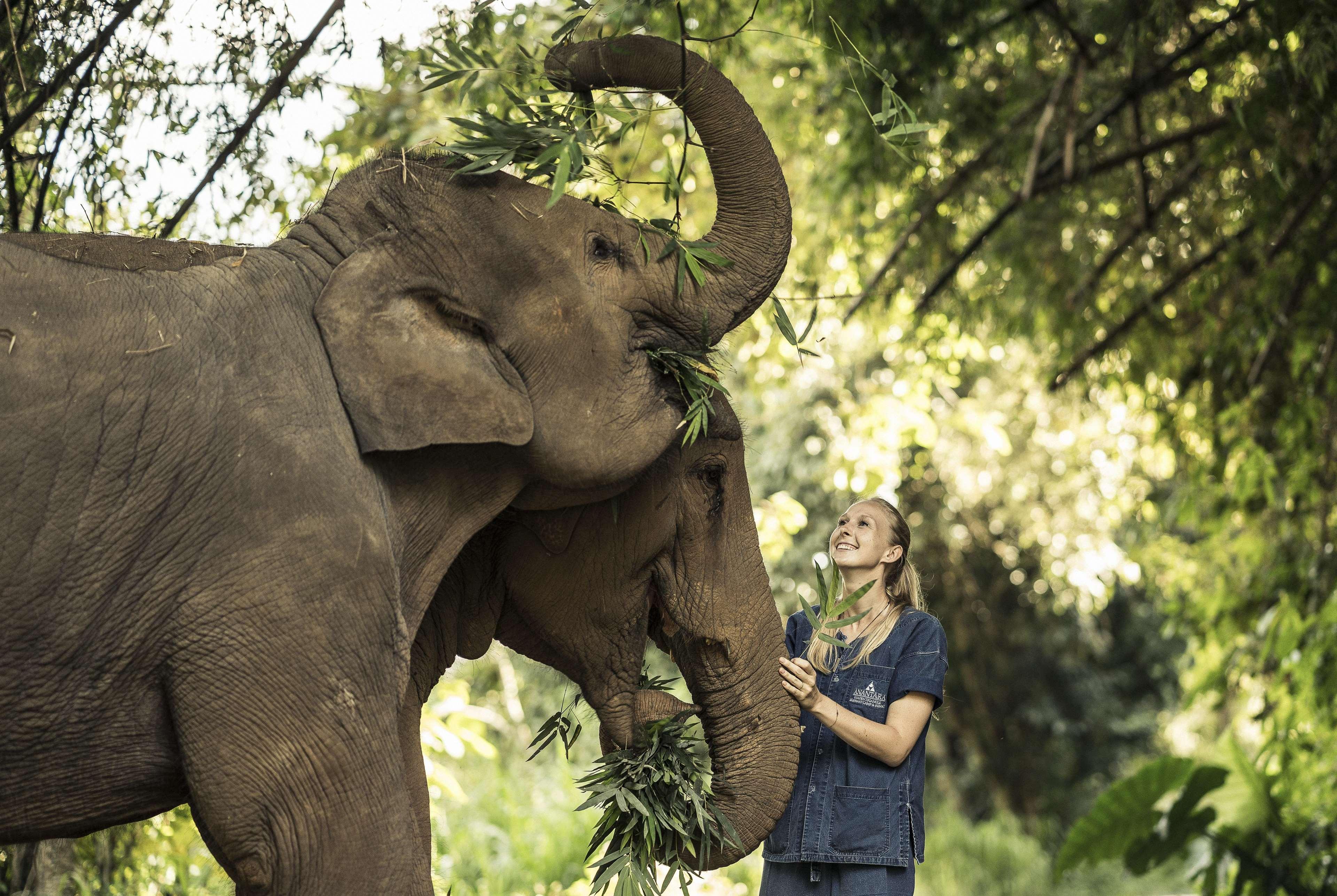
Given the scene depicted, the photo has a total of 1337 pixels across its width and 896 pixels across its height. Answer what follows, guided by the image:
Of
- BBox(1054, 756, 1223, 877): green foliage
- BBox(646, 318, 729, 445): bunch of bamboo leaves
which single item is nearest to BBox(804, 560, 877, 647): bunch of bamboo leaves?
BBox(646, 318, 729, 445): bunch of bamboo leaves

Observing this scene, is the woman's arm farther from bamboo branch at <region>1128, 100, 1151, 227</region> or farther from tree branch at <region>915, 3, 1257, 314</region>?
bamboo branch at <region>1128, 100, 1151, 227</region>

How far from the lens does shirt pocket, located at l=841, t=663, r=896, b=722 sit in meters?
3.55

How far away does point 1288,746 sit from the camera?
692 cm

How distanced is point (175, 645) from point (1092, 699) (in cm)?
1581

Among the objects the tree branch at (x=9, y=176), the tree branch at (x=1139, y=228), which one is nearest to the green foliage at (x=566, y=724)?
the tree branch at (x=9, y=176)

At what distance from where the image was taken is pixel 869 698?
3562mm

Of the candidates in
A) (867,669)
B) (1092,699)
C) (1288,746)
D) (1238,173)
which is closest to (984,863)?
(1092,699)

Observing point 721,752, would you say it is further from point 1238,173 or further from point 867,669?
point 1238,173

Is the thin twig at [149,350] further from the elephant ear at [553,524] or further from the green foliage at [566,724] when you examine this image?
the green foliage at [566,724]

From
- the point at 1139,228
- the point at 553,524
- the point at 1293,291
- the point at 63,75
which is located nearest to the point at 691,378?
the point at 553,524

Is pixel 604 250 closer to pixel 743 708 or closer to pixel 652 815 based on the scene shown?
pixel 743 708

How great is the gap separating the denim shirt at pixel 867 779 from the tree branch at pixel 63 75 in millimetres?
2405

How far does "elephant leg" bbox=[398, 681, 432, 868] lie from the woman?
912mm

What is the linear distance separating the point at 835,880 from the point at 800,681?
0.54 meters
